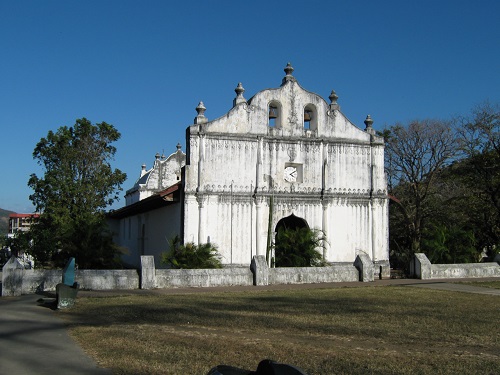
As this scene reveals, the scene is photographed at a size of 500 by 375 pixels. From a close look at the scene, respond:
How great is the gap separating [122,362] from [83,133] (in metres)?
29.5

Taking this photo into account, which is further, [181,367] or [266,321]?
[266,321]

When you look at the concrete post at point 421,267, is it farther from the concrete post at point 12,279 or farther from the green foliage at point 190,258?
the concrete post at point 12,279

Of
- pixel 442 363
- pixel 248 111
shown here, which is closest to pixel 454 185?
pixel 248 111

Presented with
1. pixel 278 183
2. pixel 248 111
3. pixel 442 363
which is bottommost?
pixel 442 363

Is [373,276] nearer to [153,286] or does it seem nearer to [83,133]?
[153,286]

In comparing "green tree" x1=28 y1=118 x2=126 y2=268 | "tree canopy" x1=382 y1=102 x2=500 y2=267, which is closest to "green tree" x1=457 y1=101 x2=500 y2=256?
"tree canopy" x1=382 y1=102 x2=500 y2=267

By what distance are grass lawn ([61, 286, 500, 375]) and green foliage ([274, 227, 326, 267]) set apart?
6.75m

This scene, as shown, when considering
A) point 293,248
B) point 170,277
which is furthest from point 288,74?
point 170,277

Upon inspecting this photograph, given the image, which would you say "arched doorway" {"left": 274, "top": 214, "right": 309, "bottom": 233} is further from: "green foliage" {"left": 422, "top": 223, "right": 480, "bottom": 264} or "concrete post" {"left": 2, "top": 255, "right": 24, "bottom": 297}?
"concrete post" {"left": 2, "top": 255, "right": 24, "bottom": 297}

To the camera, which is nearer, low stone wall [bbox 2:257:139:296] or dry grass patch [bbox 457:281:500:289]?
low stone wall [bbox 2:257:139:296]

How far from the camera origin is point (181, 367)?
7.26 meters

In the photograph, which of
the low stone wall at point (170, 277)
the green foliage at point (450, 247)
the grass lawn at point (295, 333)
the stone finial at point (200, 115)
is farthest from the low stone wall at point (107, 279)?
the green foliage at point (450, 247)

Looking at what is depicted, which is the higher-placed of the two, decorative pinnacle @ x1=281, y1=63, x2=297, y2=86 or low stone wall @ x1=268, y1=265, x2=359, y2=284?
decorative pinnacle @ x1=281, y1=63, x2=297, y2=86

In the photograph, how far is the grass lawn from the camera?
7594 millimetres
